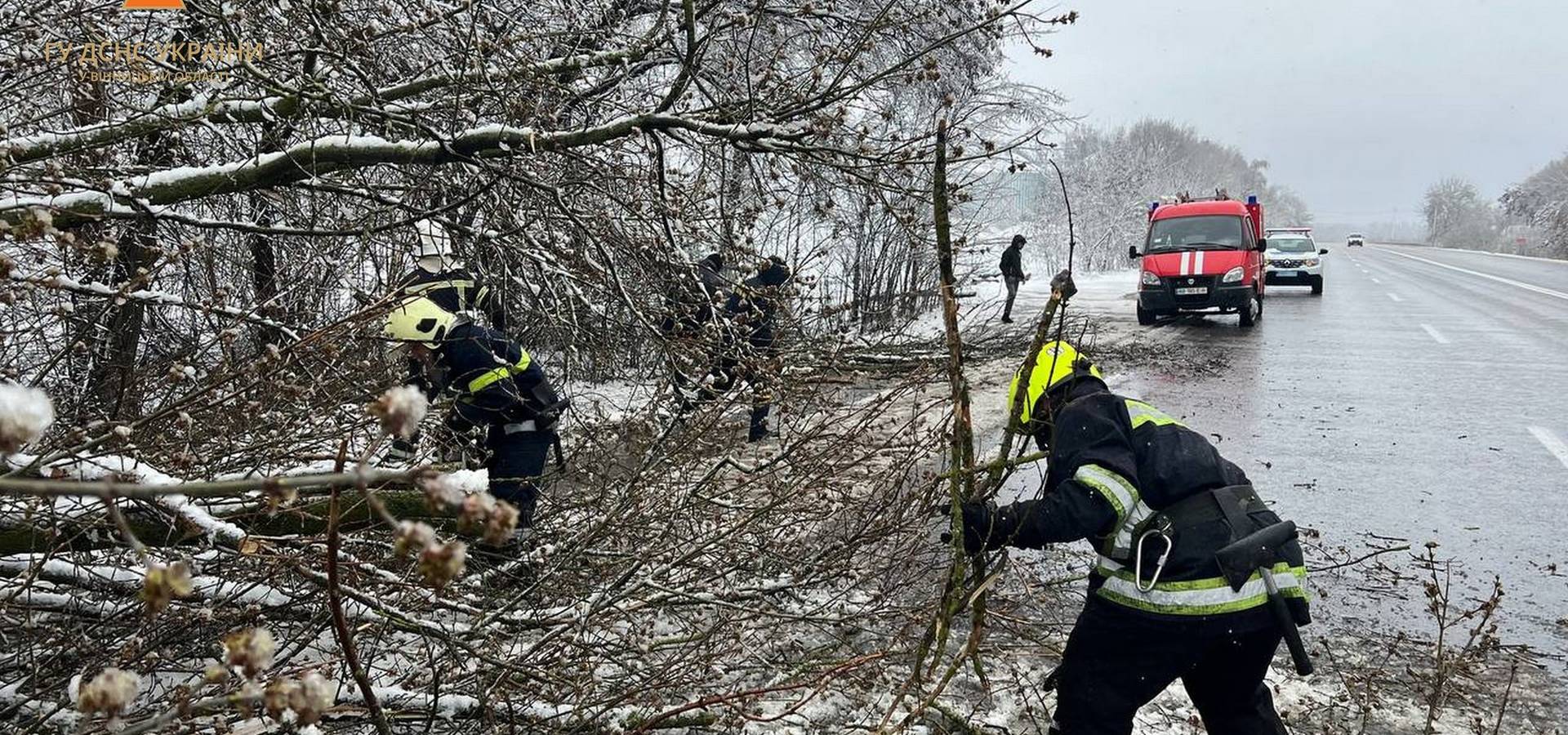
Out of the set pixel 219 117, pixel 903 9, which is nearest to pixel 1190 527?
pixel 219 117

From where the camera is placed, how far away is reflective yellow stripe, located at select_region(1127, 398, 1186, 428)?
2.78 m

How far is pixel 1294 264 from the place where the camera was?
897 inches

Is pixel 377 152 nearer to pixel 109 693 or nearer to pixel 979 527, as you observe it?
pixel 979 527

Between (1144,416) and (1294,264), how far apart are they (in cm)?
2311

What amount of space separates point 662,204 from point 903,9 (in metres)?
4.14

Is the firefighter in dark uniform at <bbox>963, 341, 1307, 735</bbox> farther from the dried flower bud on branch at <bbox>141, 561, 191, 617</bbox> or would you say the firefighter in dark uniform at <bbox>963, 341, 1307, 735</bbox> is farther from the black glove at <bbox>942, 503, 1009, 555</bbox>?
the dried flower bud on branch at <bbox>141, 561, 191, 617</bbox>

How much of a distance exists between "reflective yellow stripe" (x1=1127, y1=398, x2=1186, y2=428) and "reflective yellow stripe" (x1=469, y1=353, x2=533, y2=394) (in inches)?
114

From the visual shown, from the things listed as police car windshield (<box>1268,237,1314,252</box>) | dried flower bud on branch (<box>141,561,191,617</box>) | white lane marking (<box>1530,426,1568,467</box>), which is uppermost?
police car windshield (<box>1268,237,1314,252</box>)

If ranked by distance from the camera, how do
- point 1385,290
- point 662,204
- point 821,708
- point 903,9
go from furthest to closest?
1. point 1385,290
2. point 903,9
3. point 662,204
4. point 821,708

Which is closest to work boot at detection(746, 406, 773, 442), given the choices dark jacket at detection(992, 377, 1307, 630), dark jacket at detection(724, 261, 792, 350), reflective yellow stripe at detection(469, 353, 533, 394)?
dark jacket at detection(724, 261, 792, 350)

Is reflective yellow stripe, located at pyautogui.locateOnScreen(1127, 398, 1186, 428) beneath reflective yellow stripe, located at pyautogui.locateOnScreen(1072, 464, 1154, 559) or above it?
above

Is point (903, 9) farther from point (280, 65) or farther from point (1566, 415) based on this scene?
point (1566, 415)

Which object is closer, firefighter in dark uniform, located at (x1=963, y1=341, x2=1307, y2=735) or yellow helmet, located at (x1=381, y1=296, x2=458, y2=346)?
firefighter in dark uniform, located at (x1=963, y1=341, x2=1307, y2=735)

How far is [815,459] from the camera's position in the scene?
4.08 meters
